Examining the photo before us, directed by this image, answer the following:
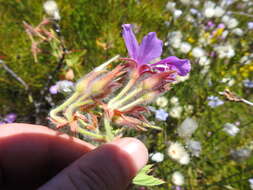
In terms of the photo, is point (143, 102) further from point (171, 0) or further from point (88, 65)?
point (171, 0)

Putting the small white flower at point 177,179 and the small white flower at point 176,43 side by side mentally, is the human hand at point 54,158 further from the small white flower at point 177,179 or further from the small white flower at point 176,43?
the small white flower at point 176,43

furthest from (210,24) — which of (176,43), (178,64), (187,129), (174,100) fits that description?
(178,64)

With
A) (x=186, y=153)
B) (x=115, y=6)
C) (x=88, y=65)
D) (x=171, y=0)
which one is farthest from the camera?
(x=171, y=0)

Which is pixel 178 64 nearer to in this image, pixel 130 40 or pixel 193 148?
pixel 130 40

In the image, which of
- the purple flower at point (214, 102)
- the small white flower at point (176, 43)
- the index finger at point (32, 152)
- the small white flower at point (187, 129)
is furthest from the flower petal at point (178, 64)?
the small white flower at point (176, 43)

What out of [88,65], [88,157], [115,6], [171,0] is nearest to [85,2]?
[115,6]

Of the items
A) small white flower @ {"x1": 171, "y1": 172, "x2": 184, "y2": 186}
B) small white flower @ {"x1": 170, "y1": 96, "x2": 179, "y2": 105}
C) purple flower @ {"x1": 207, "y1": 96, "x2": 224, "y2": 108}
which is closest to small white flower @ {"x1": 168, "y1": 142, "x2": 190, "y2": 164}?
small white flower @ {"x1": 171, "y1": 172, "x2": 184, "y2": 186}
